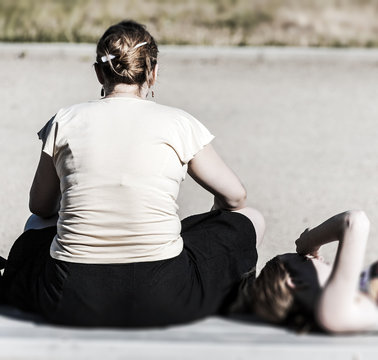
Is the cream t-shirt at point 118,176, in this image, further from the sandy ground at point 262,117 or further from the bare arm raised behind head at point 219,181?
the sandy ground at point 262,117

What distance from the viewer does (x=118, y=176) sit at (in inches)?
101

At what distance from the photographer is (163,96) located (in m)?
6.39

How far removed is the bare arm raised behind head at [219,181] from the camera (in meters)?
2.76

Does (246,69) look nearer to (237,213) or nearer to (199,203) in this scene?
(199,203)

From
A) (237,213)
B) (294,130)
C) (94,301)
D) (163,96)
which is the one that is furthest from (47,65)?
(94,301)

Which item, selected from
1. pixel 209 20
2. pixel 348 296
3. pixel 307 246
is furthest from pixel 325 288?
pixel 209 20

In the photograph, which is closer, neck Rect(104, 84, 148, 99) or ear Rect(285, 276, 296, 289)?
ear Rect(285, 276, 296, 289)

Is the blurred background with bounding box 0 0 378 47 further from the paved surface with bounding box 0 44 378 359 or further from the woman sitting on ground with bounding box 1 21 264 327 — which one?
the woman sitting on ground with bounding box 1 21 264 327

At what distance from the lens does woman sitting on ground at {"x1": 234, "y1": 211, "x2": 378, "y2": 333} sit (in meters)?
2.37

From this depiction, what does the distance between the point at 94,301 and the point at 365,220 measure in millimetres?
934

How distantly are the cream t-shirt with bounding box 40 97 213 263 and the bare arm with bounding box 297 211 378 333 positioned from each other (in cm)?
59

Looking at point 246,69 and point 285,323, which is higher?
point 246,69

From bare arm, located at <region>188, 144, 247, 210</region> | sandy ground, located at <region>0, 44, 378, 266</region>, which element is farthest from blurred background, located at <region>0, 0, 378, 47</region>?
bare arm, located at <region>188, 144, 247, 210</region>

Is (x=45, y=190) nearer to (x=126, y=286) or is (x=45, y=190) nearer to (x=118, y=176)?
(x=118, y=176)
